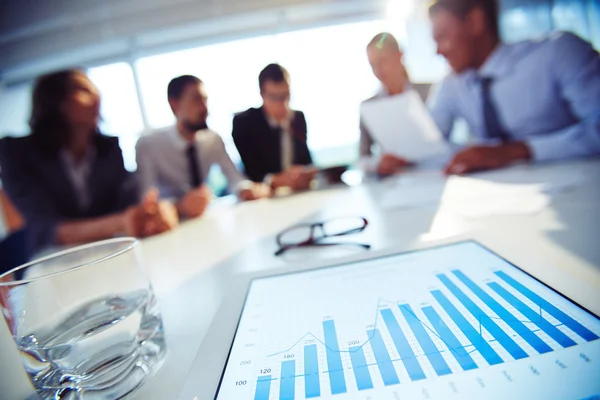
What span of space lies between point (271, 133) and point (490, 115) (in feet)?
3.33

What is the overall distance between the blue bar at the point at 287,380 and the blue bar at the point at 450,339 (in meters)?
0.09

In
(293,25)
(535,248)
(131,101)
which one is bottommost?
(535,248)

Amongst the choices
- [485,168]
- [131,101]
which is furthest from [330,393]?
[131,101]

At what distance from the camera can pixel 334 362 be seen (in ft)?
0.59

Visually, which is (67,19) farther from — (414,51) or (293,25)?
(414,51)

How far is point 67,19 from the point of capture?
9.80ft

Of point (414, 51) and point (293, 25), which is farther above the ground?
point (293, 25)

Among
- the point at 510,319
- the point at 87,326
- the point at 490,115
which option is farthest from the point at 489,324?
the point at 490,115

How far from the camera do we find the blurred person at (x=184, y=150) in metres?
1.32

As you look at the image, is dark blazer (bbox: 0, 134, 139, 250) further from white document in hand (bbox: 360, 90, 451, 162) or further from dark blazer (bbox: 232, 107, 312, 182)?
white document in hand (bbox: 360, 90, 451, 162)

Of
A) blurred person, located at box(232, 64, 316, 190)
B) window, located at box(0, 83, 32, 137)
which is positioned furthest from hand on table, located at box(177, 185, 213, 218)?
window, located at box(0, 83, 32, 137)

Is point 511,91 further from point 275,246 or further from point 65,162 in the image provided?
point 65,162

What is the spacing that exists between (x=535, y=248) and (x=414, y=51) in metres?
4.45

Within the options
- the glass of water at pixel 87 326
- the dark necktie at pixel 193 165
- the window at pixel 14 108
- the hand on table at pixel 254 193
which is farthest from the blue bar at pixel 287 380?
the window at pixel 14 108
